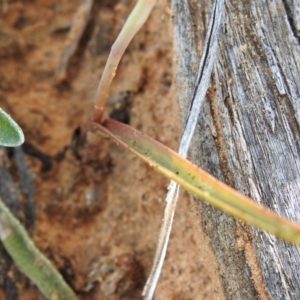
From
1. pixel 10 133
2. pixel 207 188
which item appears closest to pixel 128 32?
pixel 10 133

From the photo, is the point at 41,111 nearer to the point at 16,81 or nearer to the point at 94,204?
the point at 16,81

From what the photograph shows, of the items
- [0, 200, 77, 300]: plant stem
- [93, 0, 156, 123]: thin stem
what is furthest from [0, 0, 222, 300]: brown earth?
[93, 0, 156, 123]: thin stem

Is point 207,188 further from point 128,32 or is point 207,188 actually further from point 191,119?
point 128,32

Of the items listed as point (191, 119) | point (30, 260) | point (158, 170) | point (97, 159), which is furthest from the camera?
point (97, 159)

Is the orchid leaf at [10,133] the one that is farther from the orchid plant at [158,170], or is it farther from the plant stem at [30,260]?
the plant stem at [30,260]

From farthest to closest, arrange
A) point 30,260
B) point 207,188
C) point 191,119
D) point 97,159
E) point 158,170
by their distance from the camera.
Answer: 1. point 97,159
2. point 30,260
3. point 191,119
4. point 158,170
5. point 207,188
